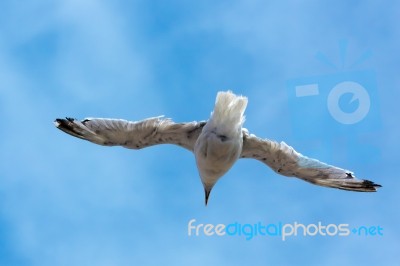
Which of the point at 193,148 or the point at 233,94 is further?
the point at 193,148

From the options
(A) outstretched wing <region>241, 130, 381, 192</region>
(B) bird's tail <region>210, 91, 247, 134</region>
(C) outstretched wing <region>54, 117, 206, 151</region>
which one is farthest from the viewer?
(A) outstretched wing <region>241, 130, 381, 192</region>

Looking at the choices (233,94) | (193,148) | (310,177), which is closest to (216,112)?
(233,94)

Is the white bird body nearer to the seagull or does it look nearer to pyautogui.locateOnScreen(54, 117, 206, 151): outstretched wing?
the seagull

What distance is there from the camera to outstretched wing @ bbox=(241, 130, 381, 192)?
53.0 ft

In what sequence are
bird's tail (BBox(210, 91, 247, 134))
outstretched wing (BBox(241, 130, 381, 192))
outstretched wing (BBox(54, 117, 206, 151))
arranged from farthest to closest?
outstretched wing (BBox(241, 130, 381, 192)), outstretched wing (BBox(54, 117, 206, 151)), bird's tail (BBox(210, 91, 247, 134))

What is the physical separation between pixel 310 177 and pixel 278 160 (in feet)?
2.41

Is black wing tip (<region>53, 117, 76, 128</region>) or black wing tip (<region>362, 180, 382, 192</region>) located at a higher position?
black wing tip (<region>53, 117, 76, 128</region>)

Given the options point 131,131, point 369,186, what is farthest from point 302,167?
point 131,131

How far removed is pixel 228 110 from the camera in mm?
14781

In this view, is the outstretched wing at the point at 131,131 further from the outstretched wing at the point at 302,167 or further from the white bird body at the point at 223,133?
the outstretched wing at the point at 302,167

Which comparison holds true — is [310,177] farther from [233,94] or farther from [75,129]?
[75,129]

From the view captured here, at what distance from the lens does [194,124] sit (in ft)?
52.0

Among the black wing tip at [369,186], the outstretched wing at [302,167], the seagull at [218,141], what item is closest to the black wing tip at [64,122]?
the seagull at [218,141]

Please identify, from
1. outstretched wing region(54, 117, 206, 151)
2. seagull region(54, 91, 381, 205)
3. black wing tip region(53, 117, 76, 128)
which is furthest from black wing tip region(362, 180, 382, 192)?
black wing tip region(53, 117, 76, 128)
